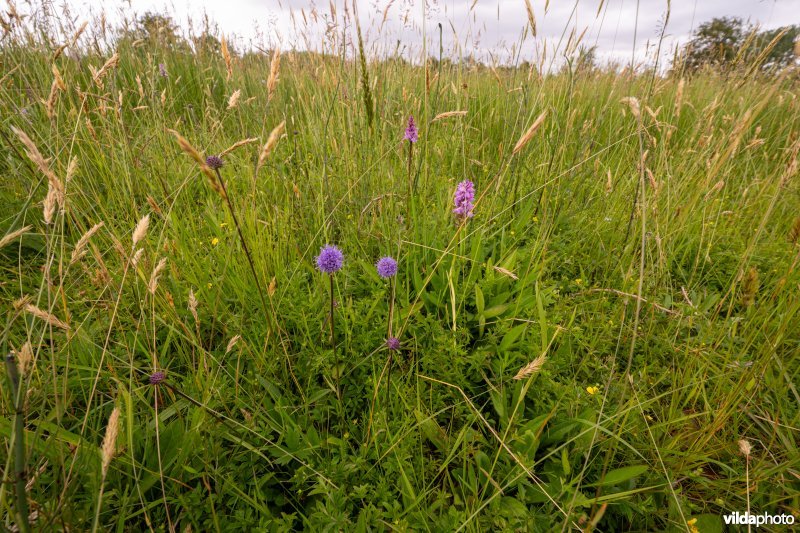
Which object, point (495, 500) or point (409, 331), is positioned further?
point (409, 331)

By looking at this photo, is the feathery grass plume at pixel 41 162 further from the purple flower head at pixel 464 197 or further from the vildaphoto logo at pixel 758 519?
the vildaphoto logo at pixel 758 519

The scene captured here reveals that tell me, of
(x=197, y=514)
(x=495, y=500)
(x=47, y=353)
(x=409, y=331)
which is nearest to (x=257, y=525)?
(x=197, y=514)

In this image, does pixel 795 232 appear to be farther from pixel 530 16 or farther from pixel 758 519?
pixel 530 16

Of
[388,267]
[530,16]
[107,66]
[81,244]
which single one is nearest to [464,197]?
[388,267]

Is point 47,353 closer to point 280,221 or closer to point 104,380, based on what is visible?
point 104,380

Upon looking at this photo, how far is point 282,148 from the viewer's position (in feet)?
9.41

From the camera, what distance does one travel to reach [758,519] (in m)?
1.02

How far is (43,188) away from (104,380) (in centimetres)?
154

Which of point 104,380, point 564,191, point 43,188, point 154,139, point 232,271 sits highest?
point 154,139

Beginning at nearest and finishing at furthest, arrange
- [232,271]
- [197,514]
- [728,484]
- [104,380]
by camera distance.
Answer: [197,514] → [728,484] → [104,380] → [232,271]

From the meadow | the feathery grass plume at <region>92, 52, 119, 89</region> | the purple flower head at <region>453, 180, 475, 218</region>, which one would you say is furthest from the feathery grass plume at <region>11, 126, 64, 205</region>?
the purple flower head at <region>453, 180, 475, 218</region>

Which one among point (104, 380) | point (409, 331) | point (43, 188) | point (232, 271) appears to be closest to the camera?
point (104, 380)

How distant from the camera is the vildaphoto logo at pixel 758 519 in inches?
39.1

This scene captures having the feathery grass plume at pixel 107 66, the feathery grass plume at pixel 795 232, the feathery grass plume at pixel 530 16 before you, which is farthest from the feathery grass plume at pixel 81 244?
the feathery grass plume at pixel 795 232
